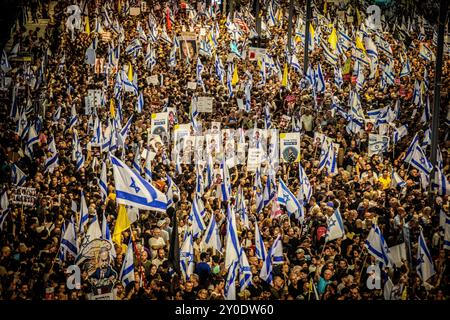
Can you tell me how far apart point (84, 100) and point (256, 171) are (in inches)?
338

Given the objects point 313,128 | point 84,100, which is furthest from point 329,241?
point 84,100

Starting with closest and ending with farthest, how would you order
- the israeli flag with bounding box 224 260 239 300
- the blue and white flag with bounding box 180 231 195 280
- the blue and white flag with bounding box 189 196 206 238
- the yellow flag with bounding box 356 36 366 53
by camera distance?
the israeli flag with bounding box 224 260 239 300 → the blue and white flag with bounding box 180 231 195 280 → the blue and white flag with bounding box 189 196 206 238 → the yellow flag with bounding box 356 36 366 53

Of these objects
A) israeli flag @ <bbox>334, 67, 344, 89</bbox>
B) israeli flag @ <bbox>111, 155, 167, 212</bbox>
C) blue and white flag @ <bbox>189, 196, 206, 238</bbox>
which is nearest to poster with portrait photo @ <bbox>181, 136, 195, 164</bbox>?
blue and white flag @ <bbox>189, 196, 206, 238</bbox>

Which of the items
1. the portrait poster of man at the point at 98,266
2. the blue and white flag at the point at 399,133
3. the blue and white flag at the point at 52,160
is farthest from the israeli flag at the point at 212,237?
the blue and white flag at the point at 399,133

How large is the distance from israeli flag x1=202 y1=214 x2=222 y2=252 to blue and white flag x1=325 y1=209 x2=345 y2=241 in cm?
187

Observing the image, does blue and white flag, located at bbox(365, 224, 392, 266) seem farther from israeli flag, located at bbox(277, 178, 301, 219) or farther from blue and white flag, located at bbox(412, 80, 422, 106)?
blue and white flag, located at bbox(412, 80, 422, 106)

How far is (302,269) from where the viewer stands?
10836mm

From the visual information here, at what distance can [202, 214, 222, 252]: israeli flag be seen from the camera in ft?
37.9

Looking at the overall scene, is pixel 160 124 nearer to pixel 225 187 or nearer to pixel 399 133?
pixel 225 187

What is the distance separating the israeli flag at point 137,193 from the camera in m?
11.1

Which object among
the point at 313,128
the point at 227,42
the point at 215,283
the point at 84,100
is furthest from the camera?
the point at 227,42

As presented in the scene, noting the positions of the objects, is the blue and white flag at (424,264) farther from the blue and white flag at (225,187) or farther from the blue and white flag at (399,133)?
the blue and white flag at (399,133)

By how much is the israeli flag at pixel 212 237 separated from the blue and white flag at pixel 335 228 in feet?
6.15
